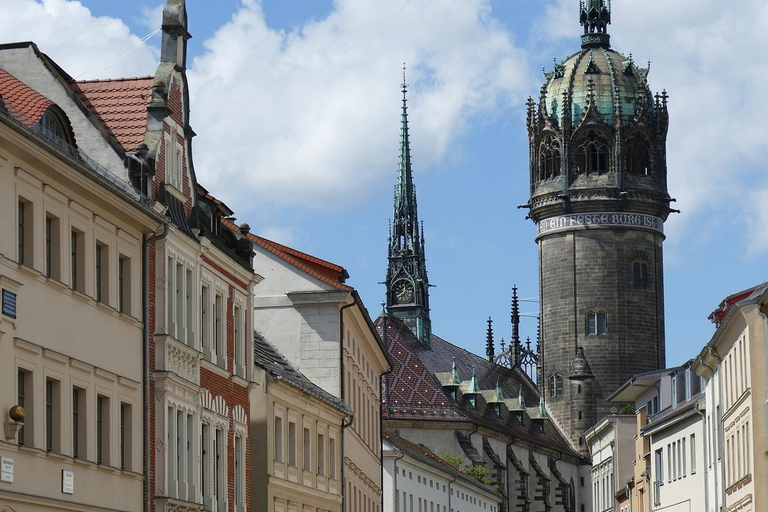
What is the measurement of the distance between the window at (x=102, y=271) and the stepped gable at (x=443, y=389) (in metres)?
92.5

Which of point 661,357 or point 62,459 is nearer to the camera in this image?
point 62,459

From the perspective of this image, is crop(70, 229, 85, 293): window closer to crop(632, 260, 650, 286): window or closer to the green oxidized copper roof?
crop(632, 260, 650, 286): window

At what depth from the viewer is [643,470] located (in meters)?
73.3

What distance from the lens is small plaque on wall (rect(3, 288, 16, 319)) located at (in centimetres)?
2664

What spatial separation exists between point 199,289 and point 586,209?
97.6 meters

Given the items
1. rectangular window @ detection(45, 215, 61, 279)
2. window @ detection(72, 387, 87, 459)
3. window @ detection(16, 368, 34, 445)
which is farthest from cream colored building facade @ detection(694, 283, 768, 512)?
window @ detection(16, 368, 34, 445)

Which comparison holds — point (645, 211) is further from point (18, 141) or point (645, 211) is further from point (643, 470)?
point (18, 141)

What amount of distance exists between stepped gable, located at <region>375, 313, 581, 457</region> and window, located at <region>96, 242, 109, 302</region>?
92.5m

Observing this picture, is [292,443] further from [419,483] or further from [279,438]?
[419,483]

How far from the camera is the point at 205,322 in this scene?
125ft

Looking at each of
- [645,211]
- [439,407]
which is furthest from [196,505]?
[645,211]

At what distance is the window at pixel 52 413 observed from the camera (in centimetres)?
2846

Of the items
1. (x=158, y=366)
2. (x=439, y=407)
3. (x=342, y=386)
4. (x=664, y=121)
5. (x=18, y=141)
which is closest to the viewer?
(x=18, y=141)

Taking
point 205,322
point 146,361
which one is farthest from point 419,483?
point 146,361
